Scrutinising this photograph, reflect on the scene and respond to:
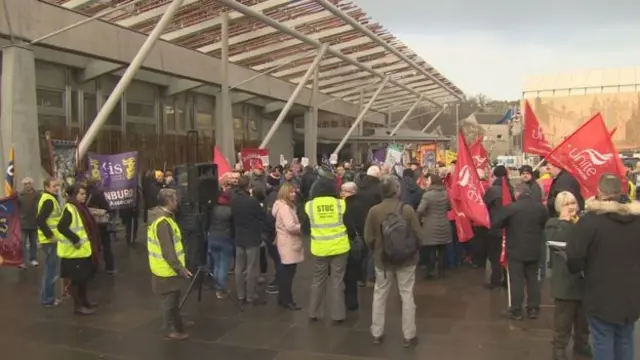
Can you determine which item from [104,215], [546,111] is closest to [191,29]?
[104,215]

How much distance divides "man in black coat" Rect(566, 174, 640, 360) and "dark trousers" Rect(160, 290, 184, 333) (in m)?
3.92

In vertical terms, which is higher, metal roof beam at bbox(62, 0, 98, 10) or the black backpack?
metal roof beam at bbox(62, 0, 98, 10)

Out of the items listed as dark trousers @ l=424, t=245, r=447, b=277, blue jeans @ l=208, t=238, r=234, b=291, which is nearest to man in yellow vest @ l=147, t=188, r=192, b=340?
blue jeans @ l=208, t=238, r=234, b=291

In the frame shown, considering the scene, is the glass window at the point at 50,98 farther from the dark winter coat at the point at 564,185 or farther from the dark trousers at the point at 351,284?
the dark winter coat at the point at 564,185

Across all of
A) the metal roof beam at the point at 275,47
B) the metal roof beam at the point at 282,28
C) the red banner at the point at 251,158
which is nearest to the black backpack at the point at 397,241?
the red banner at the point at 251,158

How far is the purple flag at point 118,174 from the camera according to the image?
11.4 metres

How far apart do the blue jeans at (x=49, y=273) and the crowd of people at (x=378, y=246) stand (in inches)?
0.7

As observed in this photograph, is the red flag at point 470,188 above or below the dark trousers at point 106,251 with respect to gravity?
above

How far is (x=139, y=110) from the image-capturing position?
67.4 feet

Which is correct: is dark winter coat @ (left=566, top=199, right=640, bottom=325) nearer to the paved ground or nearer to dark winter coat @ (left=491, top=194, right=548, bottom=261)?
the paved ground

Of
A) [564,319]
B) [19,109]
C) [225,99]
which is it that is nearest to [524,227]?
[564,319]

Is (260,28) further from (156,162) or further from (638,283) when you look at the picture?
(638,283)

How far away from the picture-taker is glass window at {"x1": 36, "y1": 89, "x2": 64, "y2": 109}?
634 inches

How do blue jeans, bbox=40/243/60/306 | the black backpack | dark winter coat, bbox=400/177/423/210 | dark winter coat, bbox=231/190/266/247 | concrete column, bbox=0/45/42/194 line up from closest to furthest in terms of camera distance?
the black backpack < blue jeans, bbox=40/243/60/306 < dark winter coat, bbox=231/190/266/247 < dark winter coat, bbox=400/177/423/210 < concrete column, bbox=0/45/42/194
